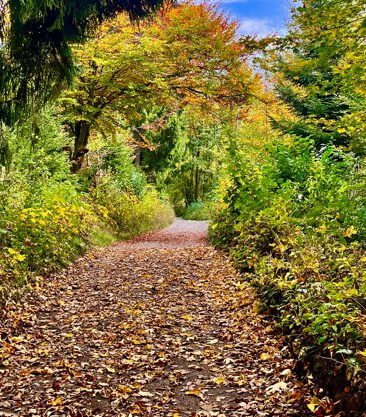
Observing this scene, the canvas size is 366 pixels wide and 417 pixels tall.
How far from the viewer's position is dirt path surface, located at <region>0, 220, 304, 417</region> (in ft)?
11.8

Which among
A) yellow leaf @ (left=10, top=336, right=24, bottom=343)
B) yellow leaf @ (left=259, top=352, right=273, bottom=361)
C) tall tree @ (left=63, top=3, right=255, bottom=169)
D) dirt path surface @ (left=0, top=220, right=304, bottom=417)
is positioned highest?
tall tree @ (left=63, top=3, right=255, bottom=169)

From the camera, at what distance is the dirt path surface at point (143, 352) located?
358 cm

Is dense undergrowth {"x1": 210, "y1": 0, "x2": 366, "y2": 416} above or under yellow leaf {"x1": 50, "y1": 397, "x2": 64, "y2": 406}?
above

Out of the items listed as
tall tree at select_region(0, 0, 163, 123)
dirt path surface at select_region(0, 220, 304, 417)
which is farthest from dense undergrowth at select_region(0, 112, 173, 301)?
tall tree at select_region(0, 0, 163, 123)

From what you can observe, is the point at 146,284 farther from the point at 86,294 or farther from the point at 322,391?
the point at 322,391

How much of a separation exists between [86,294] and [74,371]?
2.50m

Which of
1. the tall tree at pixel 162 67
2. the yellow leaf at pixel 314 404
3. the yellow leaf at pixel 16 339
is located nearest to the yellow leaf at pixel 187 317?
the yellow leaf at pixel 16 339

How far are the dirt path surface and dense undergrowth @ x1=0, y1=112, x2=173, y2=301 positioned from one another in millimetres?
504

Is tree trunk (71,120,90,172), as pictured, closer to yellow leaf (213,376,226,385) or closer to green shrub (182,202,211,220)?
yellow leaf (213,376,226,385)

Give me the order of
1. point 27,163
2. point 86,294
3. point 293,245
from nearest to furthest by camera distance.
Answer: point 293,245, point 86,294, point 27,163

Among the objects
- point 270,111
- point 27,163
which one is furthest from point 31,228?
point 270,111

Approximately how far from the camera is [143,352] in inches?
179

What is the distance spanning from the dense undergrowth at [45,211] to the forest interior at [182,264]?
0.05 m

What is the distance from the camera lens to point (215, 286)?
6.69m
